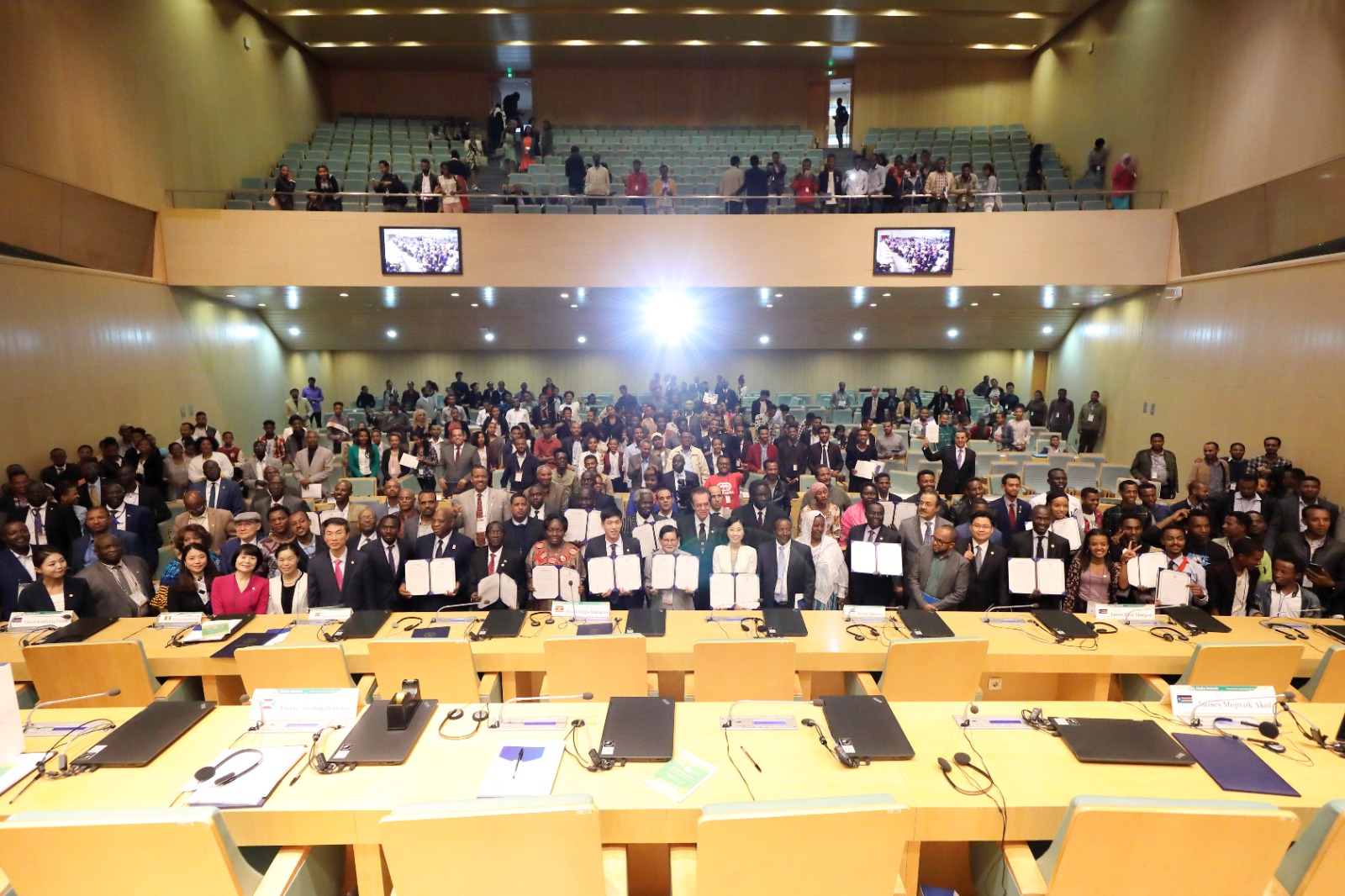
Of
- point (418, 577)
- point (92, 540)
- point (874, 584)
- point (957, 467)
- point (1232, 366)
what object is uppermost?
point (1232, 366)

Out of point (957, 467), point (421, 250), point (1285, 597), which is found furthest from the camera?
point (421, 250)

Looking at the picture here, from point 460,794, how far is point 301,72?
19.8 metres

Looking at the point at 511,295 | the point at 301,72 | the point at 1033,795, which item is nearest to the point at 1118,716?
the point at 1033,795

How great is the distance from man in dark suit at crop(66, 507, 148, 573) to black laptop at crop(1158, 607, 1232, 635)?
7740mm

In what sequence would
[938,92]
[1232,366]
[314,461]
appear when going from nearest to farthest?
[314,461] → [1232,366] → [938,92]

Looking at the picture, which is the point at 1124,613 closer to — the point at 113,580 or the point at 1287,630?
the point at 1287,630

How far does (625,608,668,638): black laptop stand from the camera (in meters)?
4.31

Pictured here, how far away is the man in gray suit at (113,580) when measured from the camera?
16.5 ft

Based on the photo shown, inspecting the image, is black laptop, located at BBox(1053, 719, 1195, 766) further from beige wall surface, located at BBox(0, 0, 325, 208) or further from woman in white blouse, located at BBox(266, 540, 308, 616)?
beige wall surface, located at BBox(0, 0, 325, 208)

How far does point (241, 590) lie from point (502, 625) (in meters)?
2.12

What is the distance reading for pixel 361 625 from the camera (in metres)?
4.48

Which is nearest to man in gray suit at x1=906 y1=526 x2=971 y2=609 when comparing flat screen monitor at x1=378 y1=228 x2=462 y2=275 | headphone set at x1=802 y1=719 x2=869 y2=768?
headphone set at x1=802 y1=719 x2=869 y2=768

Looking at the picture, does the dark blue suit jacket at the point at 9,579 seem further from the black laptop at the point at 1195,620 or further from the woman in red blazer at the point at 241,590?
the black laptop at the point at 1195,620

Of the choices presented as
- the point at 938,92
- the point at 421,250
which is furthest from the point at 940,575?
the point at 938,92
